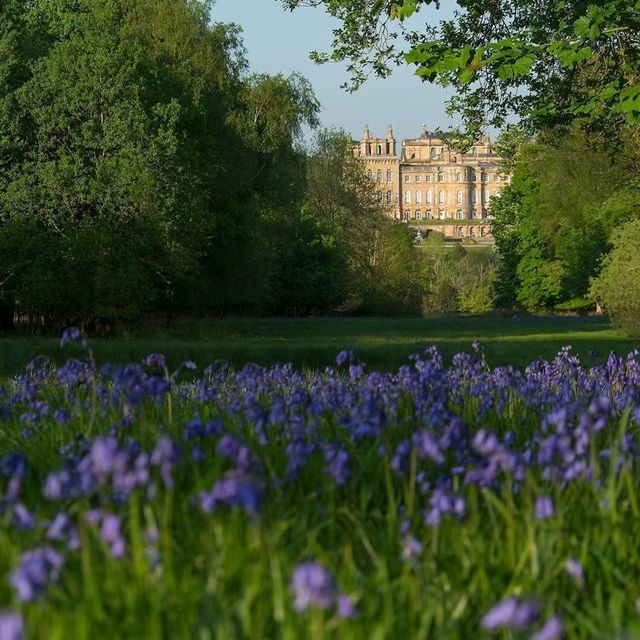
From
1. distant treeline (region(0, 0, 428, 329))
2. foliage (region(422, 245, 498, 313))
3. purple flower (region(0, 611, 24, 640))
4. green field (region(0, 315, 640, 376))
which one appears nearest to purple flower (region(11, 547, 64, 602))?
purple flower (region(0, 611, 24, 640))

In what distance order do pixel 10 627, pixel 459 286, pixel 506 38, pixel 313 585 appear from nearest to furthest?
pixel 10 627, pixel 313 585, pixel 506 38, pixel 459 286

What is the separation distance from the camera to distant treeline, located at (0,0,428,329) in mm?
29766

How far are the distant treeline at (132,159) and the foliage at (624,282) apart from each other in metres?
12.8

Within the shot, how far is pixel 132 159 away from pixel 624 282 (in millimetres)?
16896

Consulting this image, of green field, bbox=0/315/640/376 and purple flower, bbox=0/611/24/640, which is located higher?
purple flower, bbox=0/611/24/640

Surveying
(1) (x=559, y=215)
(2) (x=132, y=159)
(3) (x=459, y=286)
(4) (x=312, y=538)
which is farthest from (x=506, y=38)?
(3) (x=459, y=286)

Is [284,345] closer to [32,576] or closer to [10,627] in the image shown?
[32,576]

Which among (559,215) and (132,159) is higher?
(132,159)

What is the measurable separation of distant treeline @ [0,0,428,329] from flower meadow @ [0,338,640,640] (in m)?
25.3

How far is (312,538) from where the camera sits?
2789 millimetres

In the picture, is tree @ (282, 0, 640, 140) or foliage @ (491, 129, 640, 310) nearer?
tree @ (282, 0, 640, 140)

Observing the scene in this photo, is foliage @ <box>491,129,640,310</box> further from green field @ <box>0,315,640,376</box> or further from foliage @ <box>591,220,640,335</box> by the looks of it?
green field @ <box>0,315,640,376</box>

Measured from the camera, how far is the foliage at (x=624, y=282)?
35.2m

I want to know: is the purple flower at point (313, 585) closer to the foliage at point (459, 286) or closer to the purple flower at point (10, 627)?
A: the purple flower at point (10, 627)
